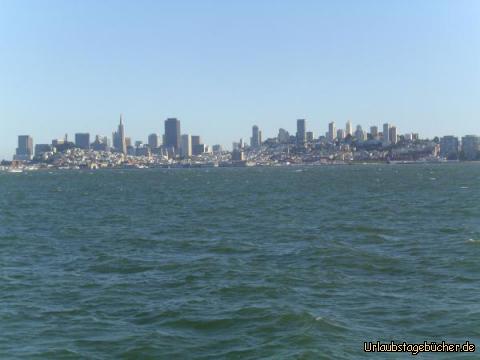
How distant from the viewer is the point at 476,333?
628 inches

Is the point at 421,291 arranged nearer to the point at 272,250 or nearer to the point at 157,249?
the point at 272,250

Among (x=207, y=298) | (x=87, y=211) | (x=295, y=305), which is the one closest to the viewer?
(x=295, y=305)

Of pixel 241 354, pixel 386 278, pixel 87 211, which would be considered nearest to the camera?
pixel 241 354

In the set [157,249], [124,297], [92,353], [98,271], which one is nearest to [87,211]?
[157,249]

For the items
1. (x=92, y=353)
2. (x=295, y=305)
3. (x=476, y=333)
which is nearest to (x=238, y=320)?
(x=295, y=305)

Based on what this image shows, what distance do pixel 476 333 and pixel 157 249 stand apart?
58.3ft

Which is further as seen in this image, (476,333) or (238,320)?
(238,320)

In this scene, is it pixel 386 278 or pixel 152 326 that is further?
pixel 386 278

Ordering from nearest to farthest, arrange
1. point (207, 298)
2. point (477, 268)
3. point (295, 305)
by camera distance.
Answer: point (295, 305) < point (207, 298) < point (477, 268)

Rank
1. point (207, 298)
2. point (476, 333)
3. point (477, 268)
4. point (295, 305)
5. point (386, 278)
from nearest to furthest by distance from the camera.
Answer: point (476, 333) → point (295, 305) → point (207, 298) → point (386, 278) → point (477, 268)

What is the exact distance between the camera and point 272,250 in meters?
30.1

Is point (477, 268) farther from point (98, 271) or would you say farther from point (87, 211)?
point (87, 211)

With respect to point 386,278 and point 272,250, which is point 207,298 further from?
point 272,250

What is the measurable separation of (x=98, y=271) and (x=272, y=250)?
832 cm
